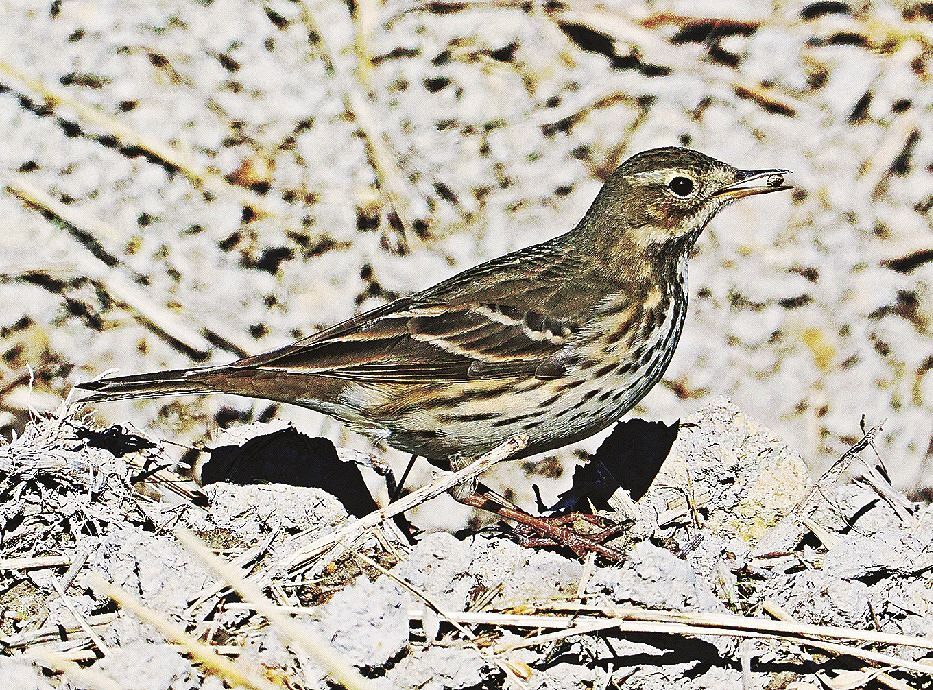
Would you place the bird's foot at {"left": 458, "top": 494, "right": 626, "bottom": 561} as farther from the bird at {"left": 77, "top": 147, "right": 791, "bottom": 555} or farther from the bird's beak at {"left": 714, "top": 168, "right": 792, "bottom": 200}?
the bird's beak at {"left": 714, "top": 168, "right": 792, "bottom": 200}

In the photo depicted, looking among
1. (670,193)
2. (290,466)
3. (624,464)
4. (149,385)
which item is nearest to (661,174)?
(670,193)

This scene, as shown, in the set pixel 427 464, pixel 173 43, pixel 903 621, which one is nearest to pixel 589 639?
pixel 903 621

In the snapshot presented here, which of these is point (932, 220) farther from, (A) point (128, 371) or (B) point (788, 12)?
(A) point (128, 371)

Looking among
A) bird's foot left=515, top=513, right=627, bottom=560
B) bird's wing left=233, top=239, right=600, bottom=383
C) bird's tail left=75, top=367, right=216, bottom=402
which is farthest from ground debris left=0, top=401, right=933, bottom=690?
bird's wing left=233, top=239, right=600, bottom=383

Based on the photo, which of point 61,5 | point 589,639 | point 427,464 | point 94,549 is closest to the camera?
point 589,639

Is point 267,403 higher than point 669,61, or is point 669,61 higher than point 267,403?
point 669,61

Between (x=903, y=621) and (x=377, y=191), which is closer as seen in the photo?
(x=903, y=621)
